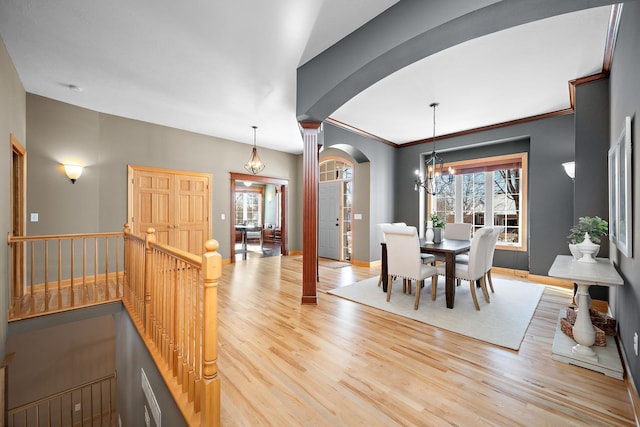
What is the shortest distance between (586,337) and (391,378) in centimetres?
164

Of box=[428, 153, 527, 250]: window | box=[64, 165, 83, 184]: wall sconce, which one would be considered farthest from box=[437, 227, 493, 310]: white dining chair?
box=[64, 165, 83, 184]: wall sconce

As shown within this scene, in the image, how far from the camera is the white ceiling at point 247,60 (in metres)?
2.22

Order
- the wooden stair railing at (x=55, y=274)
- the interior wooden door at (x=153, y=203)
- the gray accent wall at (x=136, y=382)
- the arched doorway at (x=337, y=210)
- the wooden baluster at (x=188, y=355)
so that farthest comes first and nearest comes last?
the arched doorway at (x=337, y=210) < the interior wooden door at (x=153, y=203) < the wooden stair railing at (x=55, y=274) < the gray accent wall at (x=136, y=382) < the wooden baluster at (x=188, y=355)

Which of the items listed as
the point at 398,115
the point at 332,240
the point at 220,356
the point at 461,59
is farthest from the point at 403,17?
the point at 332,240

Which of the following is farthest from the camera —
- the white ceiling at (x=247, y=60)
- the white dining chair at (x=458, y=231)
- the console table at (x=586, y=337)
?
the white dining chair at (x=458, y=231)

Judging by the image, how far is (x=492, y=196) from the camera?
540cm

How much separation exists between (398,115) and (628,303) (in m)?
3.50

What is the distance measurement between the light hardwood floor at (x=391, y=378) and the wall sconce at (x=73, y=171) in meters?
3.15

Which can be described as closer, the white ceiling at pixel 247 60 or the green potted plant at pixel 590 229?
the white ceiling at pixel 247 60

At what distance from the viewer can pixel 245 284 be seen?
4316mm

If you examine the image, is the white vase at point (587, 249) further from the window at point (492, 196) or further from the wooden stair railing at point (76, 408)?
the wooden stair railing at point (76, 408)

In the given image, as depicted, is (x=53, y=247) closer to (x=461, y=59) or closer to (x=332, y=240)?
(x=332, y=240)

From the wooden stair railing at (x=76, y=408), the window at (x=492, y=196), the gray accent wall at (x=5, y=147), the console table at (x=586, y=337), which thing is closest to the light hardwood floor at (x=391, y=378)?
the console table at (x=586, y=337)

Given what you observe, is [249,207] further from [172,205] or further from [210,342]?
[210,342]
